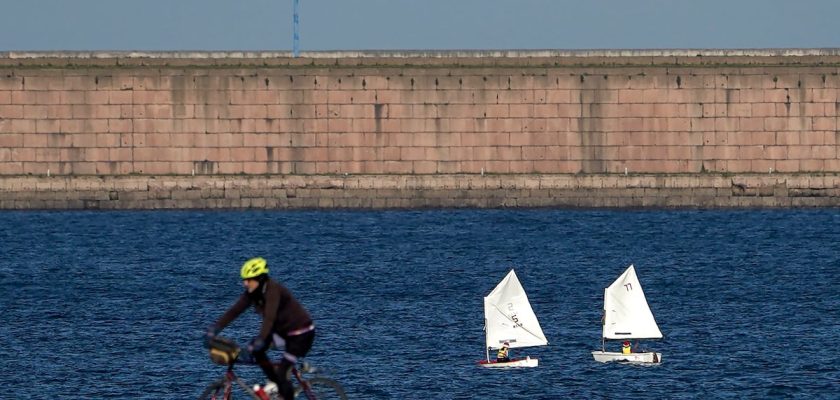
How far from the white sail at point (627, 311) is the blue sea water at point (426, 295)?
120cm

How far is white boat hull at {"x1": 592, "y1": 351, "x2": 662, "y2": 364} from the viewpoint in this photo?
1861 inches

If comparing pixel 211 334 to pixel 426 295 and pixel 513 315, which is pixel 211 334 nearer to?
pixel 513 315

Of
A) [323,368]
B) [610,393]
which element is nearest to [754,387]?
[610,393]

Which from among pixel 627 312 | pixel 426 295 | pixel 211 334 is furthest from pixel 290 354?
pixel 426 295

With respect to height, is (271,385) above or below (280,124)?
below

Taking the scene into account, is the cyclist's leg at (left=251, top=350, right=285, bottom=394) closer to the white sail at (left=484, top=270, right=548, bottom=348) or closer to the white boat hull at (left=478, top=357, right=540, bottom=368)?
the white boat hull at (left=478, top=357, right=540, bottom=368)

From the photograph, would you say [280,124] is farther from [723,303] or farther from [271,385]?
[271,385]

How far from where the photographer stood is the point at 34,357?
48.8 metres

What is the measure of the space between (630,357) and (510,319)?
11.9ft

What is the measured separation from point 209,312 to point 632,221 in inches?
1914

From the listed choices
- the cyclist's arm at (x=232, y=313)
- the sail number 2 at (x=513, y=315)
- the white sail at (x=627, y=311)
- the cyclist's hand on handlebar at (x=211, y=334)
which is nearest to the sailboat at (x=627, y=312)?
the white sail at (x=627, y=311)

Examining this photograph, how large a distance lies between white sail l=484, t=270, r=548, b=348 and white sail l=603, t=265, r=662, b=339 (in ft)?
7.66

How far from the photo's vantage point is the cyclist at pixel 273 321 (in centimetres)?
2547

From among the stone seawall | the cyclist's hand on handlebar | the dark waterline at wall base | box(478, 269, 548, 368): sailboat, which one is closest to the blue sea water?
box(478, 269, 548, 368): sailboat
